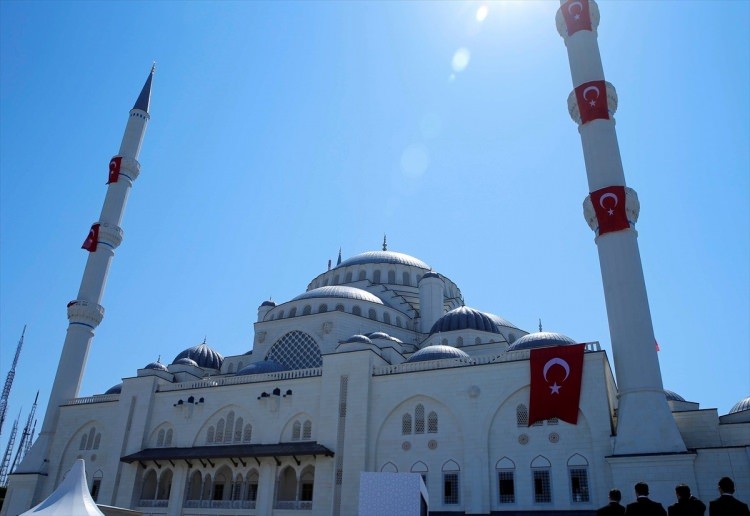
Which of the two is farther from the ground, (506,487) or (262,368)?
(262,368)

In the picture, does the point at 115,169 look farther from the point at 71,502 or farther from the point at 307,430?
the point at 71,502

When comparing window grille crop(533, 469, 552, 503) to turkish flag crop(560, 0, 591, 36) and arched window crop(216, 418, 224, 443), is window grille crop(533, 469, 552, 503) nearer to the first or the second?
arched window crop(216, 418, 224, 443)

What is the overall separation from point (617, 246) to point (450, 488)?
12594mm

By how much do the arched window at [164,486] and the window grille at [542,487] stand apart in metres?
19.3

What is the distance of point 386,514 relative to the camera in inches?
500

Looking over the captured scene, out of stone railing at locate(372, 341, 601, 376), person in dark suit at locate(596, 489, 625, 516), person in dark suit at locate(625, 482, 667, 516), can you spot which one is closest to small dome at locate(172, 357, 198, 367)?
stone railing at locate(372, 341, 601, 376)

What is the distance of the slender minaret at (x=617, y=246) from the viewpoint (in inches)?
851

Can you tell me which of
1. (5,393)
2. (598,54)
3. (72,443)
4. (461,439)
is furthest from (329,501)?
(5,393)

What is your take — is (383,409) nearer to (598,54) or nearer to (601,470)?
(601,470)

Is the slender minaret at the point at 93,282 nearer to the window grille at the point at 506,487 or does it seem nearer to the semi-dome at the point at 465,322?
the semi-dome at the point at 465,322

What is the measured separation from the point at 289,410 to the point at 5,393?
5805 cm

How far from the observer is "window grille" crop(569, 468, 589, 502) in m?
22.4

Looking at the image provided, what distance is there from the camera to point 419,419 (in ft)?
87.4

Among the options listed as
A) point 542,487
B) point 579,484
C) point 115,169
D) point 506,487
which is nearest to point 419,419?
point 506,487
